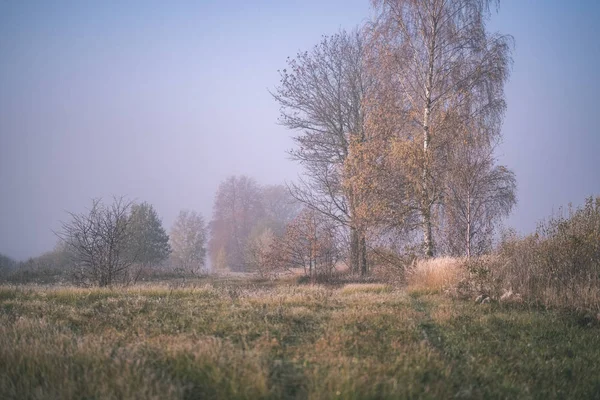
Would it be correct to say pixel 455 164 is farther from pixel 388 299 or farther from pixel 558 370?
pixel 558 370

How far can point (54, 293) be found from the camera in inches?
341

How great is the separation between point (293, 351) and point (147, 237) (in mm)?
30864

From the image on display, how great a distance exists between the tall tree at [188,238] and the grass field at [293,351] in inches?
1461

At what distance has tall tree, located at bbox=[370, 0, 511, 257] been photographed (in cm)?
1270

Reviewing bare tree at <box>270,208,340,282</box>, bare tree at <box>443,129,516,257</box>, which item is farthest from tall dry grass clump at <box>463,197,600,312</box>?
bare tree at <box>270,208,340,282</box>

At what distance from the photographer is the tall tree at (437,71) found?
12.7 m

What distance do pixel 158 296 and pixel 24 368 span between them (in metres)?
4.73

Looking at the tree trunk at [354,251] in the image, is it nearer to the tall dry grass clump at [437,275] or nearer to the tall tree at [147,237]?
the tall dry grass clump at [437,275]

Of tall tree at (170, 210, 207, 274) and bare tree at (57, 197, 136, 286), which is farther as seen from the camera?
tall tree at (170, 210, 207, 274)

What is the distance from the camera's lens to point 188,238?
45219 mm

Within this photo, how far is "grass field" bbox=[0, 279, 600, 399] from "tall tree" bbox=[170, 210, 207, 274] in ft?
122

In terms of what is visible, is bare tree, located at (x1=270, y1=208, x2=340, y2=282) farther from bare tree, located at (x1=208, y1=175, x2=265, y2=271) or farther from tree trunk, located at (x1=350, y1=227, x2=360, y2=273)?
bare tree, located at (x1=208, y1=175, x2=265, y2=271)

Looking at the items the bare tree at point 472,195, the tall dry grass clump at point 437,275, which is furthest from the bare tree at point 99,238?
the bare tree at point 472,195

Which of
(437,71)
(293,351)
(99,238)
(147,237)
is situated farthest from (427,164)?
(147,237)
